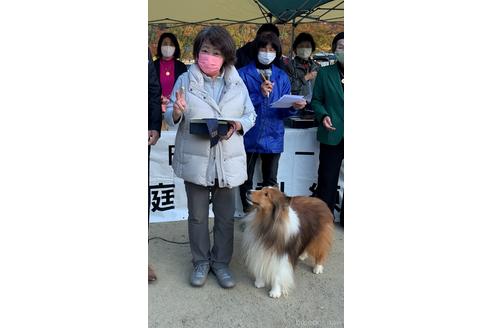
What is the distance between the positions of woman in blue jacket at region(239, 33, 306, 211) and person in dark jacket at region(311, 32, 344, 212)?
0.27m

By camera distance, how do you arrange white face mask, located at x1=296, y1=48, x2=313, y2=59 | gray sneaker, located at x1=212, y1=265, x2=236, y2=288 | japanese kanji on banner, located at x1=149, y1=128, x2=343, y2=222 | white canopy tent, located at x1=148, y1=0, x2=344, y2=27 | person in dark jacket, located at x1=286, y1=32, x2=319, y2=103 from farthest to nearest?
white canopy tent, located at x1=148, y1=0, x2=344, y2=27 < white face mask, located at x1=296, y1=48, x2=313, y2=59 < person in dark jacket, located at x1=286, y1=32, x2=319, y2=103 < japanese kanji on banner, located at x1=149, y1=128, x2=343, y2=222 < gray sneaker, located at x1=212, y1=265, x2=236, y2=288

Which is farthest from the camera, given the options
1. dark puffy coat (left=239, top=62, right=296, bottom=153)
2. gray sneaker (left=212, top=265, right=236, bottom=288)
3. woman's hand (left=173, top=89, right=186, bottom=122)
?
dark puffy coat (left=239, top=62, right=296, bottom=153)

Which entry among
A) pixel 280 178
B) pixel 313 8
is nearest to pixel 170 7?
pixel 313 8

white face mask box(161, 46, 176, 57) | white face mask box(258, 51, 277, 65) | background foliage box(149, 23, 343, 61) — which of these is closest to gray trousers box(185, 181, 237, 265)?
white face mask box(258, 51, 277, 65)

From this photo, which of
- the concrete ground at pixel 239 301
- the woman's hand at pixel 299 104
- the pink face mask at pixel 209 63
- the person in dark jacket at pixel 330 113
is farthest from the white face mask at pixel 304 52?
the concrete ground at pixel 239 301

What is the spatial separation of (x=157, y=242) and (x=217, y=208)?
1.05m

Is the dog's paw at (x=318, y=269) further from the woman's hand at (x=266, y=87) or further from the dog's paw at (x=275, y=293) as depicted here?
the woman's hand at (x=266, y=87)

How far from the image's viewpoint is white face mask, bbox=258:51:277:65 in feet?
11.1

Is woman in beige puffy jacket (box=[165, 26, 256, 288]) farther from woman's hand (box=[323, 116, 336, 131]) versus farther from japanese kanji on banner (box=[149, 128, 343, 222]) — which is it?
japanese kanji on banner (box=[149, 128, 343, 222])

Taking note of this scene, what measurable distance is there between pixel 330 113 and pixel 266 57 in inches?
29.3

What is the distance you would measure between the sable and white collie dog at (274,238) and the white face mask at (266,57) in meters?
1.25

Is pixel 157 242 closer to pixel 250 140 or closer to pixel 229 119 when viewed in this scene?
pixel 250 140

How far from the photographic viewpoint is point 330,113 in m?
3.47

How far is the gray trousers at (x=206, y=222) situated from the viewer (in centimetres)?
275
